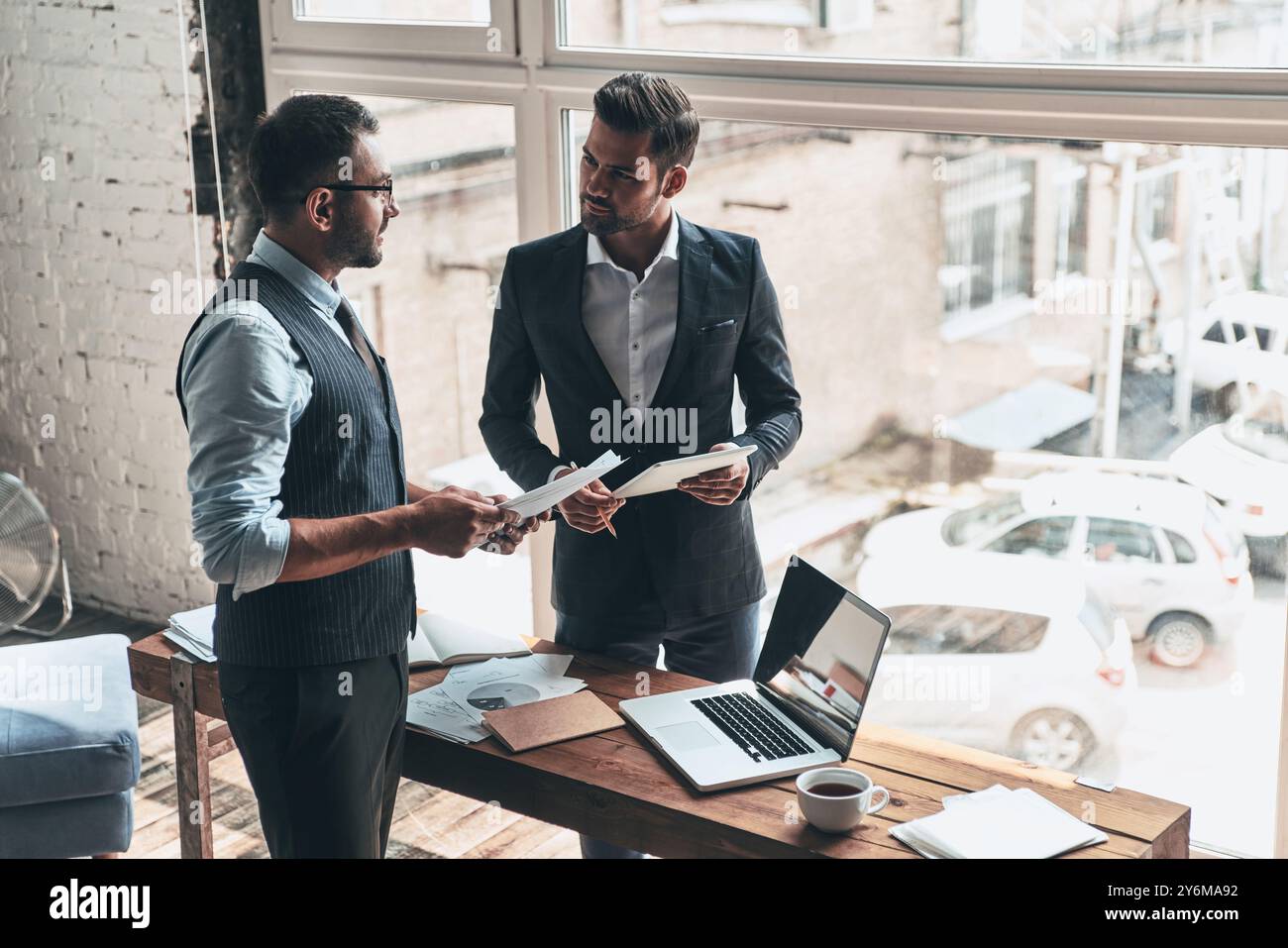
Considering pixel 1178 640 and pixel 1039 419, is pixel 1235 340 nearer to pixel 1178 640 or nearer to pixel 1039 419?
pixel 1039 419

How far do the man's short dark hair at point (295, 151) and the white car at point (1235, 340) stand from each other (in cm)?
178

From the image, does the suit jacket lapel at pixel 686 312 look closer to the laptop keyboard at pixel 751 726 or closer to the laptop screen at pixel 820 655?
the laptop screen at pixel 820 655

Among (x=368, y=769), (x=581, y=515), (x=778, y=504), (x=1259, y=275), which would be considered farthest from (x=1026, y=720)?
(x=368, y=769)

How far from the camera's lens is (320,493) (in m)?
2.04

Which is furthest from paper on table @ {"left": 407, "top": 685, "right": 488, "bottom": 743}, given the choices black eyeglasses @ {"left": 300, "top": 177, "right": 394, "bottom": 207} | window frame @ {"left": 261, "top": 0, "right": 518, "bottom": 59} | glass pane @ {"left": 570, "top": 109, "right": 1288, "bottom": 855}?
window frame @ {"left": 261, "top": 0, "right": 518, "bottom": 59}

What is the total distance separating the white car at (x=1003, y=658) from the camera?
10.1 feet

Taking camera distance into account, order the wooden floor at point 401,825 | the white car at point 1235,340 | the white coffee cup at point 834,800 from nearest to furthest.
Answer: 1. the white coffee cup at point 834,800
2. the white car at point 1235,340
3. the wooden floor at point 401,825

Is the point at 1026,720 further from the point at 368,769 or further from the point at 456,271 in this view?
the point at 456,271

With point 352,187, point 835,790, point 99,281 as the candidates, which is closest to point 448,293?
point 99,281

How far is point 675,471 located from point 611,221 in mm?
552

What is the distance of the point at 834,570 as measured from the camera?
11.3 ft

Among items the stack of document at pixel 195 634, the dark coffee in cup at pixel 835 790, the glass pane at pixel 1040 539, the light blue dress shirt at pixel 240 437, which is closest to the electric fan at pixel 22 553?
the stack of document at pixel 195 634

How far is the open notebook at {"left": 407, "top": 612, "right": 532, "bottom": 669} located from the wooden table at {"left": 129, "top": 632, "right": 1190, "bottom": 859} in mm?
128
